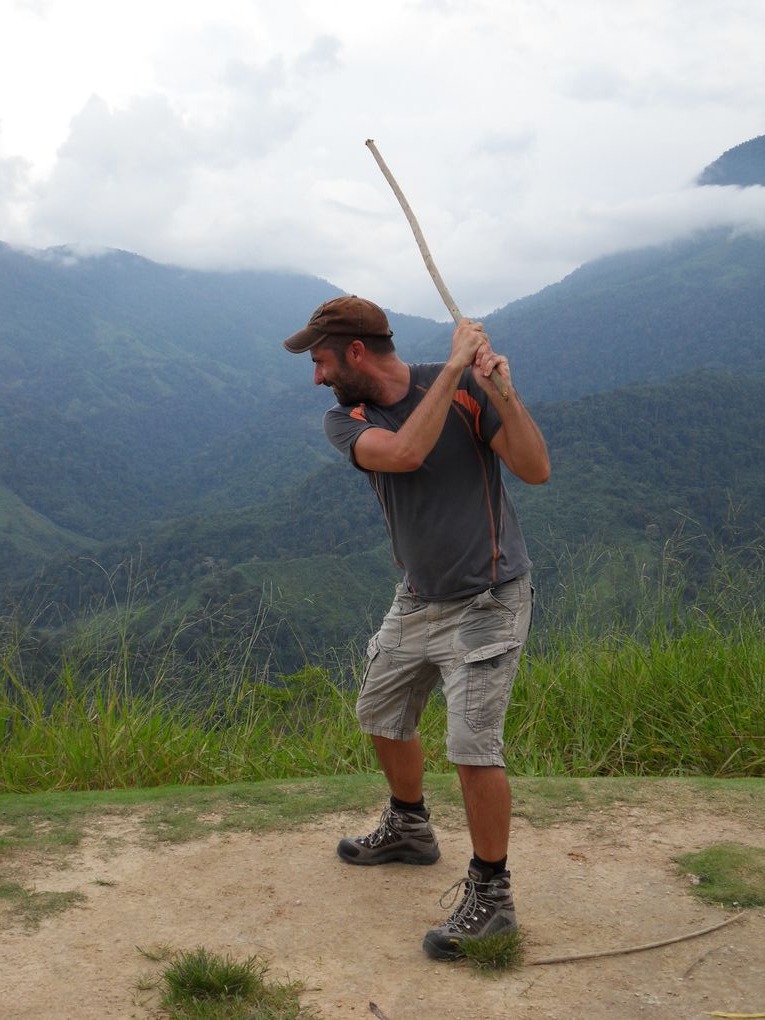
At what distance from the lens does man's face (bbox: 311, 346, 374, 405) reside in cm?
312

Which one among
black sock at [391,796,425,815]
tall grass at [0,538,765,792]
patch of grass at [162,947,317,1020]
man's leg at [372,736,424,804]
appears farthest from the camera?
tall grass at [0,538,765,792]

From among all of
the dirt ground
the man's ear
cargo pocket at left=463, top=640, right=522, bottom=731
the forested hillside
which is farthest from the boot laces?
the forested hillside

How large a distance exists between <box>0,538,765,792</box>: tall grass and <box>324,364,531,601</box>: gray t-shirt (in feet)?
6.08

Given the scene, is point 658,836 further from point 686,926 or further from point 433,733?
point 433,733

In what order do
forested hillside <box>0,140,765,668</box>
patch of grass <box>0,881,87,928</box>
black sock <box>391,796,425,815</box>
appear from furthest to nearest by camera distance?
forested hillside <box>0,140,765,668</box>
black sock <box>391,796,425,815</box>
patch of grass <box>0,881,87,928</box>

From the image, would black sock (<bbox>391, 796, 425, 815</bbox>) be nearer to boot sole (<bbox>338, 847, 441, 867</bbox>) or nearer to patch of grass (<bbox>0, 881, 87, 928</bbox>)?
boot sole (<bbox>338, 847, 441, 867</bbox>)

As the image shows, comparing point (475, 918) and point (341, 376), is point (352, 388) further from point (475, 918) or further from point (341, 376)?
point (475, 918)

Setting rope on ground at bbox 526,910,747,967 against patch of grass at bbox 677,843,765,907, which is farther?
patch of grass at bbox 677,843,765,907

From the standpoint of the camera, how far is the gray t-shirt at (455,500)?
304 cm

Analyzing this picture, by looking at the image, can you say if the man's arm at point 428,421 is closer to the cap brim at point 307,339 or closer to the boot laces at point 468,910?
the cap brim at point 307,339

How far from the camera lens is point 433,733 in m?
5.04

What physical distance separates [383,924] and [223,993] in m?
0.67

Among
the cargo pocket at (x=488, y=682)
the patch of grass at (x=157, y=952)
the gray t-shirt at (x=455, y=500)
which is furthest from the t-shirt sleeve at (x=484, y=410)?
the patch of grass at (x=157, y=952)

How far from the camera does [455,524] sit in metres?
3.07
